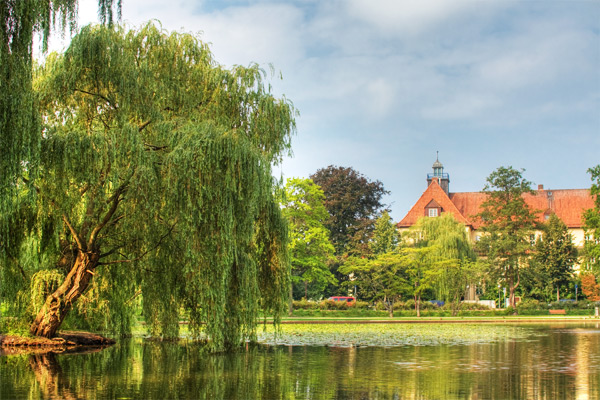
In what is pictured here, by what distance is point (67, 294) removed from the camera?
19016 mm

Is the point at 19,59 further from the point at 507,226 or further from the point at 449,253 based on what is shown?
the point at 507,226

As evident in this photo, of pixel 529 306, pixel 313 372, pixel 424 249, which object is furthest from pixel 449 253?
pixel 313 372

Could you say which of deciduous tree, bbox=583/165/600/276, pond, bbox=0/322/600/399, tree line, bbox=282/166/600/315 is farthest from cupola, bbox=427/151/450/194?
pond, bbox=0/322/600/399

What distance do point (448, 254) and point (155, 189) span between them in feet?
129

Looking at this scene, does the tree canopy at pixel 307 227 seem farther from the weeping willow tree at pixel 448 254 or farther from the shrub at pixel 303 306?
the weeping willow tree at pixel 448 254

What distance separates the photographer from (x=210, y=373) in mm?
14664

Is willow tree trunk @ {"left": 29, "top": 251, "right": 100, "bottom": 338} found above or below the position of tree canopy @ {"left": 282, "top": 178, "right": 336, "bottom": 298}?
below

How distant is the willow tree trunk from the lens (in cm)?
1895

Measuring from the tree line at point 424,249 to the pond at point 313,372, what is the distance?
17926 mm

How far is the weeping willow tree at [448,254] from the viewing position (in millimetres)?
Result: 49250

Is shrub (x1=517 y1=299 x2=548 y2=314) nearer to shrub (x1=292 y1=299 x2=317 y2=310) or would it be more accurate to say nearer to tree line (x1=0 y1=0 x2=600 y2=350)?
shrub (x1=292 y1=299 x2=317 y2=310)

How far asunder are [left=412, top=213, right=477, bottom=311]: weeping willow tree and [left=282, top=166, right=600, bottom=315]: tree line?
0.08 m

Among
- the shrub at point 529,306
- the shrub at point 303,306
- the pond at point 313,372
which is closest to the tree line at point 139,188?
the pond at point 313,372

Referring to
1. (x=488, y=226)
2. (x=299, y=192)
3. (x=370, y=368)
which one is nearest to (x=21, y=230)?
(x=370, y=368)
